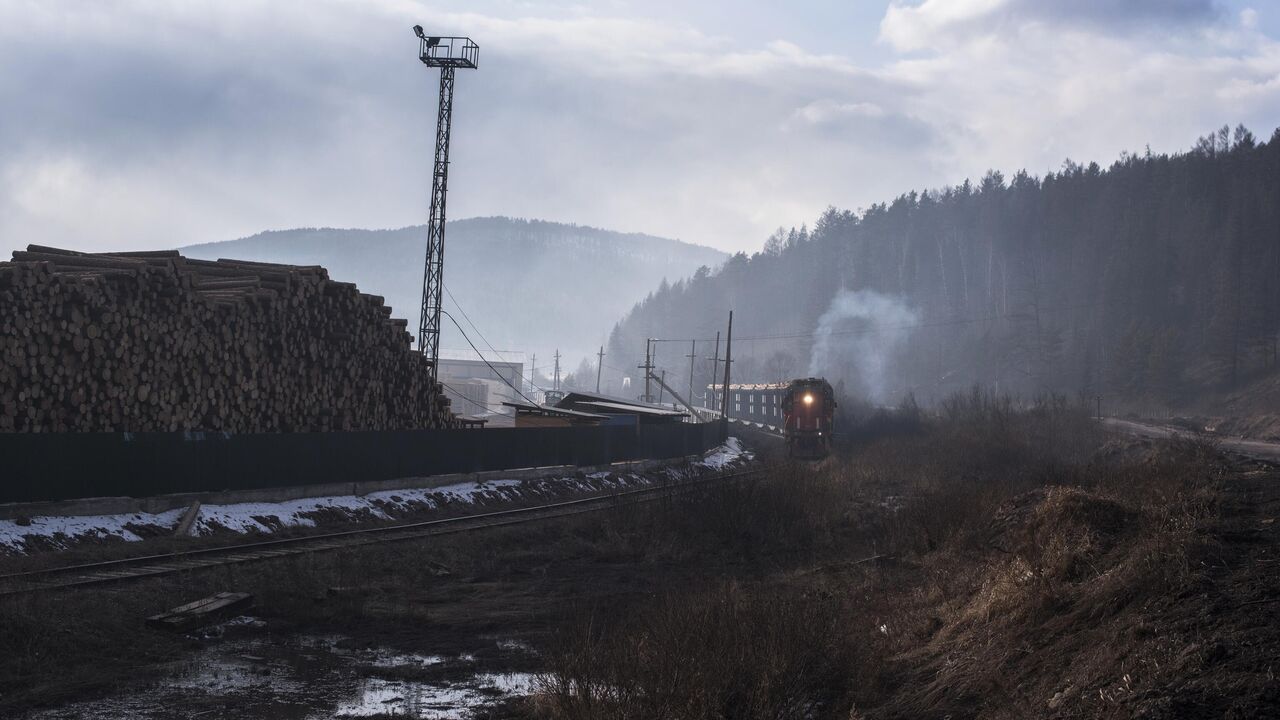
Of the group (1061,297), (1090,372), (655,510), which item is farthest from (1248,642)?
(1061,297)

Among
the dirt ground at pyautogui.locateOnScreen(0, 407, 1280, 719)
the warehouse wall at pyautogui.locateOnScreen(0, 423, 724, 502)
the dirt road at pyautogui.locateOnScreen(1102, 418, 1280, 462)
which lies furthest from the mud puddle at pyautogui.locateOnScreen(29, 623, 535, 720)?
the dirt road at pyautogui.locateOnScreen(1102, 418, 1280, 462)

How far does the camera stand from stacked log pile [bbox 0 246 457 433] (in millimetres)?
17797

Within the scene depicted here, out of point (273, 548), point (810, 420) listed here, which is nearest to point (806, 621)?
point (273, 548)

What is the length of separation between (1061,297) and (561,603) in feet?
346

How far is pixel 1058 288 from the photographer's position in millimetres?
109750

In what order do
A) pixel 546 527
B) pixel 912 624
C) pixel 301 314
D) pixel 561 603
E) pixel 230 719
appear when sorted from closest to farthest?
pixel 230 719, pixel 912 624, pixel 561 603, pixel 546 527, pixel 301 314

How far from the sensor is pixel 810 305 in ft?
431

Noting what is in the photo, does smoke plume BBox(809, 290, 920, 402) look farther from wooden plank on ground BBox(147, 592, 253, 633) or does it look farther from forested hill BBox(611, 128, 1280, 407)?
wooden plank on ground BBox(147, 592, 253, 633)

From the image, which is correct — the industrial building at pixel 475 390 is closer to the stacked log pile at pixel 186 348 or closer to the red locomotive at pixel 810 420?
the red locomotive at pixel 810 420

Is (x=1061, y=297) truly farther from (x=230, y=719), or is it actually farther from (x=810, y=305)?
(x=230, y=719)

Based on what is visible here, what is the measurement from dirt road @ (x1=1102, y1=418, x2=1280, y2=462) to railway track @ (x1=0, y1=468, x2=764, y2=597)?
18.3 meters

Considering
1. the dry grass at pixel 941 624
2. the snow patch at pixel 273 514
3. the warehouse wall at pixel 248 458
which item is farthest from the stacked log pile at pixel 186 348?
the dry grass at pixel 941 624

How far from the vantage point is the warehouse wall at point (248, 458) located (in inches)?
653

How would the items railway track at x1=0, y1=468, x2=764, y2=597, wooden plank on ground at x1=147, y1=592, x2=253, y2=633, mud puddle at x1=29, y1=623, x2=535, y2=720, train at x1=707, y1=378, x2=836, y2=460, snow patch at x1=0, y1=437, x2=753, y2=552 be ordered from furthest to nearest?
train at x1=707, y1=378, x2=836, y2=460
snow patch at x1=0, y1=437, x2=753, y2=552
railway track at x1=0, y1=468, x2=764, y2=597
wooden plank on ground at x1=147, y1=592, x2=253, y2=633
mud puddle at x1=29, y1=623, x2=535, y2=720
